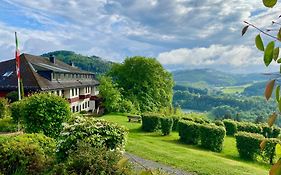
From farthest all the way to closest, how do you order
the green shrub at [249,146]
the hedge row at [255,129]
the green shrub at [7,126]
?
the hedge row at [255,129], the green shrub at [7,126], the green shrub at [249,146]

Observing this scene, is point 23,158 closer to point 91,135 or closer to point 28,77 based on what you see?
point 91,135

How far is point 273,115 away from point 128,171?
23.8ft

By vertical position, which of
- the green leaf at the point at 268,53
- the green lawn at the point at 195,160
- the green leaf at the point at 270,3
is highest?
A: the green leaf at the point at 270,3

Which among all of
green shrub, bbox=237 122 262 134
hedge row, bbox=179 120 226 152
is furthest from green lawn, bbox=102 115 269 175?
green shrub, bbox=237 122 262 134

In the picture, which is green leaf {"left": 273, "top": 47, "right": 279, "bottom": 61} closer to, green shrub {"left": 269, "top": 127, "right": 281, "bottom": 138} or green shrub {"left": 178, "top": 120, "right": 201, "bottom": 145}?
green shrub {"left": 178, "top": 120, "right": 201, "bottom": 145}

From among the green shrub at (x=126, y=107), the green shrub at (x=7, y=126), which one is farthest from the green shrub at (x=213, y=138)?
the green shrub at (x=126, y=107)

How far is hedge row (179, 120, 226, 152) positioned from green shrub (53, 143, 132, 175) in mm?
12963

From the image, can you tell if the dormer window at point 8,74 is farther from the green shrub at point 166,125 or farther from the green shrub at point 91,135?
the green shrub at point 91,135

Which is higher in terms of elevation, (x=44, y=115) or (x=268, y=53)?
(x=268, y=53)

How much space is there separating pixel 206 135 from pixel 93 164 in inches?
541

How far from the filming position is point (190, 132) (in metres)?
22.1

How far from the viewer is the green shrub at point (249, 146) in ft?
62.3

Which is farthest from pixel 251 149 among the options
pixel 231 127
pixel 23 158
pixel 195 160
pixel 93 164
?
pixel 23 158

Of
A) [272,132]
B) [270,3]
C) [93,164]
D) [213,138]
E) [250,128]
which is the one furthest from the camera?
[250,128]
